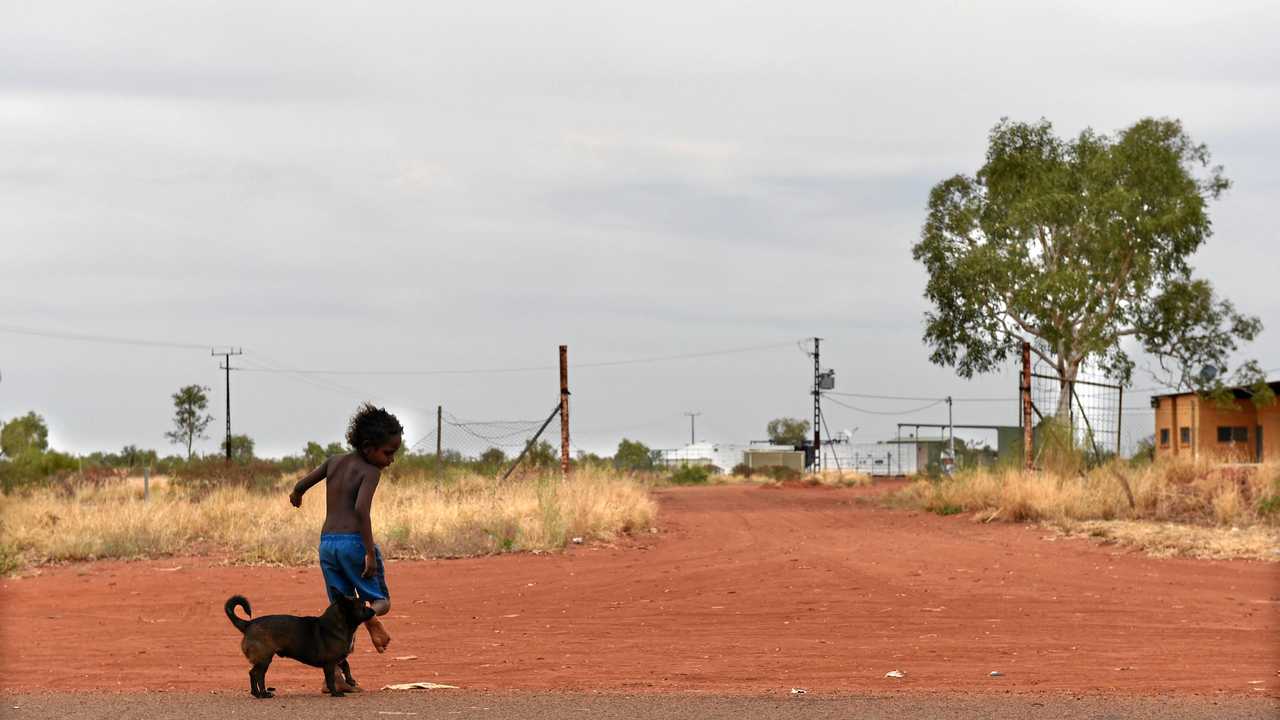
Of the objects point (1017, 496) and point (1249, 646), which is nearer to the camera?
point (1249, 646)

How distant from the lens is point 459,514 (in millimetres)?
20984

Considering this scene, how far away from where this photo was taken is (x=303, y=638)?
8031 millimetres

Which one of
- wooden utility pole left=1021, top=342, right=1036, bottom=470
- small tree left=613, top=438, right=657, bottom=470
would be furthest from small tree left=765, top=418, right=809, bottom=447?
wooden utility pole left=1021, top=342, right=1036, bottom=470

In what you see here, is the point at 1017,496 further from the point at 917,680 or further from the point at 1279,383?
the point at 1279,383

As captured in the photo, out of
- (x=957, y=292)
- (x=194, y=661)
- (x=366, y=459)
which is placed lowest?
(x=194, y=661)

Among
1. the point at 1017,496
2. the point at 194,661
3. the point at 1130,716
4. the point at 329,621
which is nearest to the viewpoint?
the point at 1130,716

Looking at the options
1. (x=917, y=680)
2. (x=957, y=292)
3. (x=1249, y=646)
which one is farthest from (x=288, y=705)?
(x=957, y=292)

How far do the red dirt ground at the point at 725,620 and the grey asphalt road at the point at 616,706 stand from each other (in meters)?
0.46

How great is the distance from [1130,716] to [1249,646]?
386 centimetres

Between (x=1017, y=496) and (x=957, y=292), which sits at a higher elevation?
(x=957, y=292)

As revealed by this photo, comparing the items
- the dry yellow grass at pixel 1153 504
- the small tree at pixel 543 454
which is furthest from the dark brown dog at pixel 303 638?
the small tree at pixel 543 454

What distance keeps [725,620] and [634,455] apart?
226ft

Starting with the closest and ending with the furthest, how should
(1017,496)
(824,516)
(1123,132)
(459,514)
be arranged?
(459,514) → (1017,496) → (824,516) → (1123,132)

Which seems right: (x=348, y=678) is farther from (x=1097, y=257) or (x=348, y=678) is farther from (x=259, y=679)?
(x=1097, y=257)
